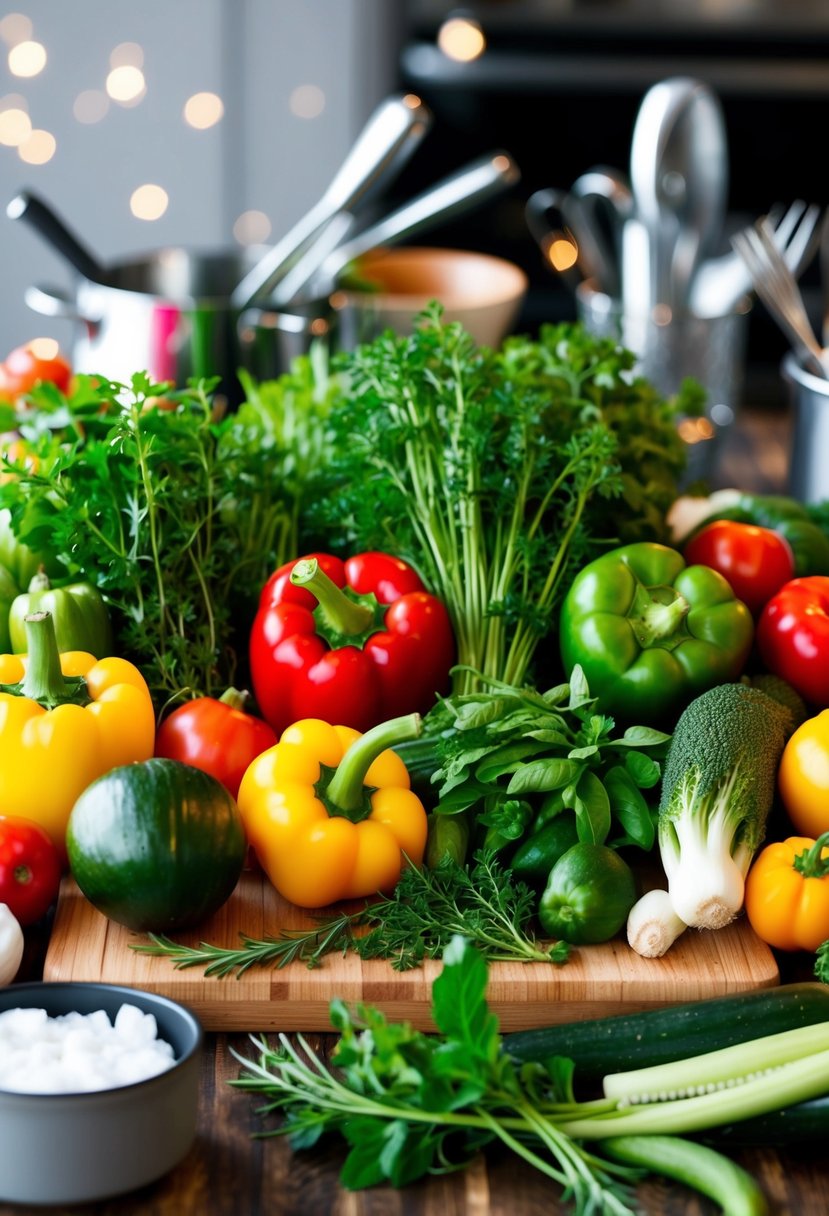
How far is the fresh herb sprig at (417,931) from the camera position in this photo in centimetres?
136

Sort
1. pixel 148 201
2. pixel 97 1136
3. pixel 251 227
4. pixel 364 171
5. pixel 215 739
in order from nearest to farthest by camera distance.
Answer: pixel 97 1136, pixel 215 739, pixel 364 171, pixel 148 201, pixel 251 227

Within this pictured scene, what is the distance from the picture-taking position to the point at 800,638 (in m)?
1.70

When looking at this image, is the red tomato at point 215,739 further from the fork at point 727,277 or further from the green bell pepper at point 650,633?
the fork at point 727,277

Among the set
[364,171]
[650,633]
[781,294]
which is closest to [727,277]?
[781,294]

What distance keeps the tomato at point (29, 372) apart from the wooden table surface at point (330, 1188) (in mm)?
1490

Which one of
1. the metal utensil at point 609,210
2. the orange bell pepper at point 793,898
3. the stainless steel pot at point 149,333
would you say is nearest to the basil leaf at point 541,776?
the orange bell pepper at point 793,898

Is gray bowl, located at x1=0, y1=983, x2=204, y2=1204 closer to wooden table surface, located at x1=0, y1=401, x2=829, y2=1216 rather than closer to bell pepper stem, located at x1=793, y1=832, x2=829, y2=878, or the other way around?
wooden table surface, located at x1=0, y1=401, x2=829, y2=1216

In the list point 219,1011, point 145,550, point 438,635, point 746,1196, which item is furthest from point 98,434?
point 746,1196

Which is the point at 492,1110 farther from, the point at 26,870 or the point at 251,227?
the point at 251,227

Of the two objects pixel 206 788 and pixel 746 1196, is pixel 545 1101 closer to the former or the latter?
pixel 746 1196

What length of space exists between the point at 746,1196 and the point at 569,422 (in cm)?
102

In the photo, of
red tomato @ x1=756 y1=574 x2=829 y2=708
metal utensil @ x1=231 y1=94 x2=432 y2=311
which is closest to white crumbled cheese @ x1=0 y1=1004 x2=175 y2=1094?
red tomato @ x1=756 y1=574 x2=829 y2=708

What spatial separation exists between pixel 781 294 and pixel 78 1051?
1.72 metres

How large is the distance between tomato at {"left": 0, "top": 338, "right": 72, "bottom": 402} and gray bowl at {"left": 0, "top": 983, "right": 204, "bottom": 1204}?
152 centimetres
